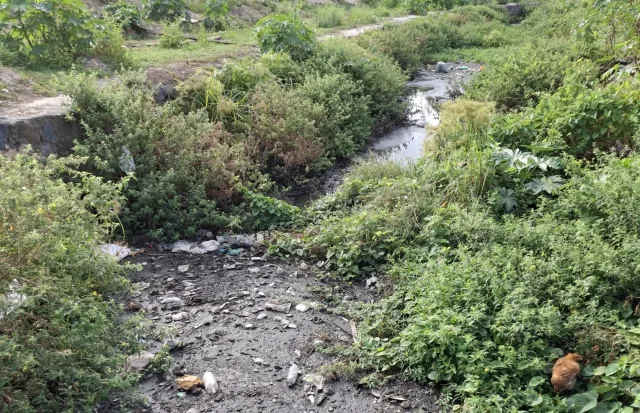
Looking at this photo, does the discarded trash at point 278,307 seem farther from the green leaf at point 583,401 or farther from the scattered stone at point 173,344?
the green leaf at point 583,401

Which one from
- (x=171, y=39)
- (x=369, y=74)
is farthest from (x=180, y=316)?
(x=171, y=39)

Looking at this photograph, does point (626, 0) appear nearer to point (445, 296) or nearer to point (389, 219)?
point (389, 219)

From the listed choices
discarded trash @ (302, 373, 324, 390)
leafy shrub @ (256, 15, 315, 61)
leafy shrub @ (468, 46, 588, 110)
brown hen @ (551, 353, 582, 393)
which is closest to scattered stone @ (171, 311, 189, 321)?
discarded trash @ (302, 373, 324, 390)

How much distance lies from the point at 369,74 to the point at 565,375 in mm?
7070

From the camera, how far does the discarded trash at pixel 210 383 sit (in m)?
3.33

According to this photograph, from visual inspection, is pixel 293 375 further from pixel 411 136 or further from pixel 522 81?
pixel 522 81

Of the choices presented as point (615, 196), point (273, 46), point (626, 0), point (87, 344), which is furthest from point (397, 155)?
point (87, 344)

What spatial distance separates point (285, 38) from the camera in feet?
29.3

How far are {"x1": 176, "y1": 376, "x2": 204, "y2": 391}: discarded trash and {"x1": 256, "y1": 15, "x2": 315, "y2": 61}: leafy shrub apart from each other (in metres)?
6.62

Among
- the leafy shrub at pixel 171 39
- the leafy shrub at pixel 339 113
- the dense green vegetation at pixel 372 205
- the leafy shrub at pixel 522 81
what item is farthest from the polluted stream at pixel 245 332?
the leafy shrub at pixel 171 39

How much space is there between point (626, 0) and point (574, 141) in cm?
300

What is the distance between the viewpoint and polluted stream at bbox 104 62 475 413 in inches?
130

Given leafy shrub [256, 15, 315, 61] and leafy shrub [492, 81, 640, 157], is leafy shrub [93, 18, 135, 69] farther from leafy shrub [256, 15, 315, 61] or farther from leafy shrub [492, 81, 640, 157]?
leafy shrub [492, 81, 640, 157]

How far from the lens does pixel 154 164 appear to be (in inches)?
217
